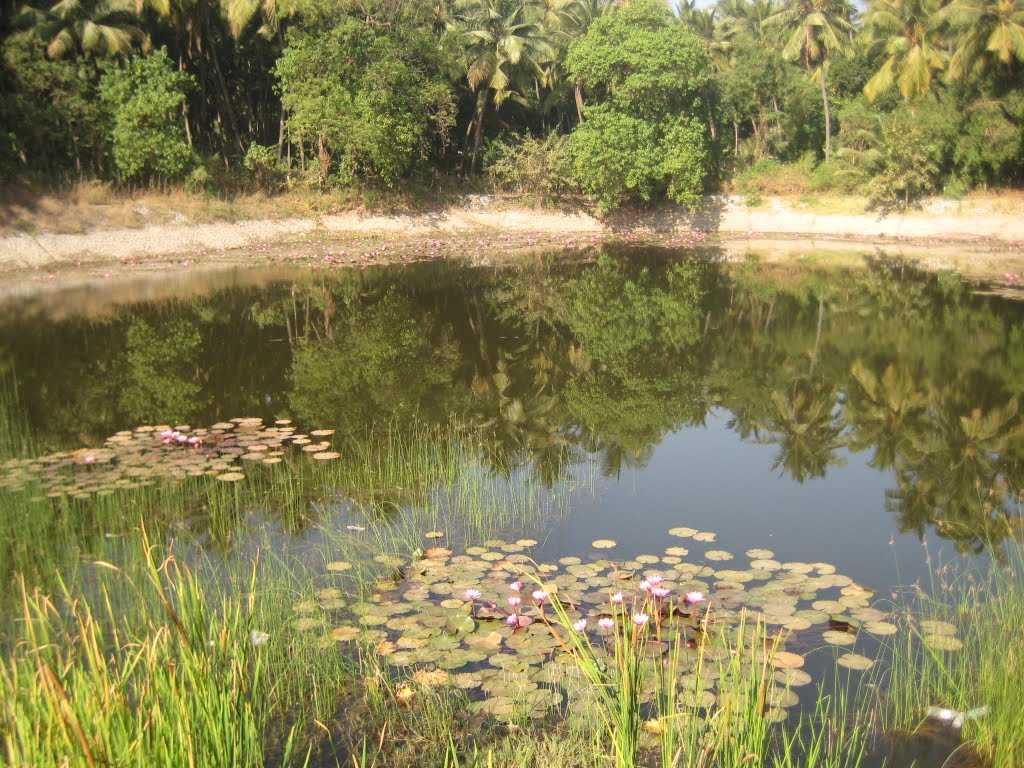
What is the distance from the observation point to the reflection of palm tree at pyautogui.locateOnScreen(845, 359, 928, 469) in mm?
10766

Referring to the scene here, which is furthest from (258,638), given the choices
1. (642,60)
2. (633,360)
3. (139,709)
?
(642,60)

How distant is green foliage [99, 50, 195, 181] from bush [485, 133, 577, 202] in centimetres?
1333

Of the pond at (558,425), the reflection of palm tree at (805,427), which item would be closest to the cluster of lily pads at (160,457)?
the pond at (558,425)

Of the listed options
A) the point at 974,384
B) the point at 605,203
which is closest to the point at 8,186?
the point at 605,203

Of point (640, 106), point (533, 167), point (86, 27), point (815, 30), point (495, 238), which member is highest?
point (815, 30)

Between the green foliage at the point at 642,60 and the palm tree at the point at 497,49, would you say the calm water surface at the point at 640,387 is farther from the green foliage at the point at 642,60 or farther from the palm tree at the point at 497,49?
the palm tree at the point at 497,49

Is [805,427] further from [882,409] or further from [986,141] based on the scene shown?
[986,141]

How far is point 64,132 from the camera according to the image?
30078 millimetres

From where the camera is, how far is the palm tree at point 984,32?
30594 millimetres

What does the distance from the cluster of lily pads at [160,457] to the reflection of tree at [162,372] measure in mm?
980

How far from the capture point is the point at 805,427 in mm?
11578

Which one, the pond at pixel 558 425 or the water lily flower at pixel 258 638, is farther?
the pond at pixel 558 425

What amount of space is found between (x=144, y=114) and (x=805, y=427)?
83.7 ft

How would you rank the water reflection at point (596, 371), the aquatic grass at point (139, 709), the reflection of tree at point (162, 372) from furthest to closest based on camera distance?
the reflection of tree at point (162, 372) → the water reflection at point (596, 371) → the aquatic grass at point (139, 709)
